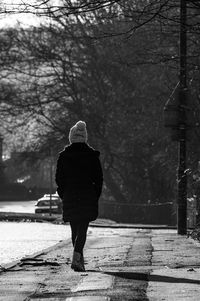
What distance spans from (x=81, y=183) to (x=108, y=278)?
2.13 meters

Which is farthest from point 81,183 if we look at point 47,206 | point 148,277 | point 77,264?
point 47,206

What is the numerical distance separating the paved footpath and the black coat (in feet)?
2.24

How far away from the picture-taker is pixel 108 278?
9.55 m

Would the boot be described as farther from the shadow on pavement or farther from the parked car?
the parked car

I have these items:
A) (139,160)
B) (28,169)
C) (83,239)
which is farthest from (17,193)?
(83,239)

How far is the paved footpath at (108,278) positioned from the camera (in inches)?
314

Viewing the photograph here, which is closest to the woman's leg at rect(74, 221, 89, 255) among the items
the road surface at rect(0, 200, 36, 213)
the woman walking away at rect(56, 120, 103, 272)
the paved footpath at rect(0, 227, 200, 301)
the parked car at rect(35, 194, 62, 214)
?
the woman walking away at rect(56, 120, 103, 272)

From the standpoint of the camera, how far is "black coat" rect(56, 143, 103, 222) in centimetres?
1145

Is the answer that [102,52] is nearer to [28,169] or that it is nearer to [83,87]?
[83,87]

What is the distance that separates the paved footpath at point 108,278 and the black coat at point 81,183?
0.68 meters

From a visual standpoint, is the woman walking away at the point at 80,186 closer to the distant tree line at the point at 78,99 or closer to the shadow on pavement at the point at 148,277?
the shadow on pavement at the point at 148,277

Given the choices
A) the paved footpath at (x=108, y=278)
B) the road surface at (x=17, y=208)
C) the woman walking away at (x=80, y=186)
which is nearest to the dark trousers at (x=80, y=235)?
the woman walking away at (x=80, y=186)

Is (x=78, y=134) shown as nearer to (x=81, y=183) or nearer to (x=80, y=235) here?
(x=81, y=183)

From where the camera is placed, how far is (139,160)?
48.7m
